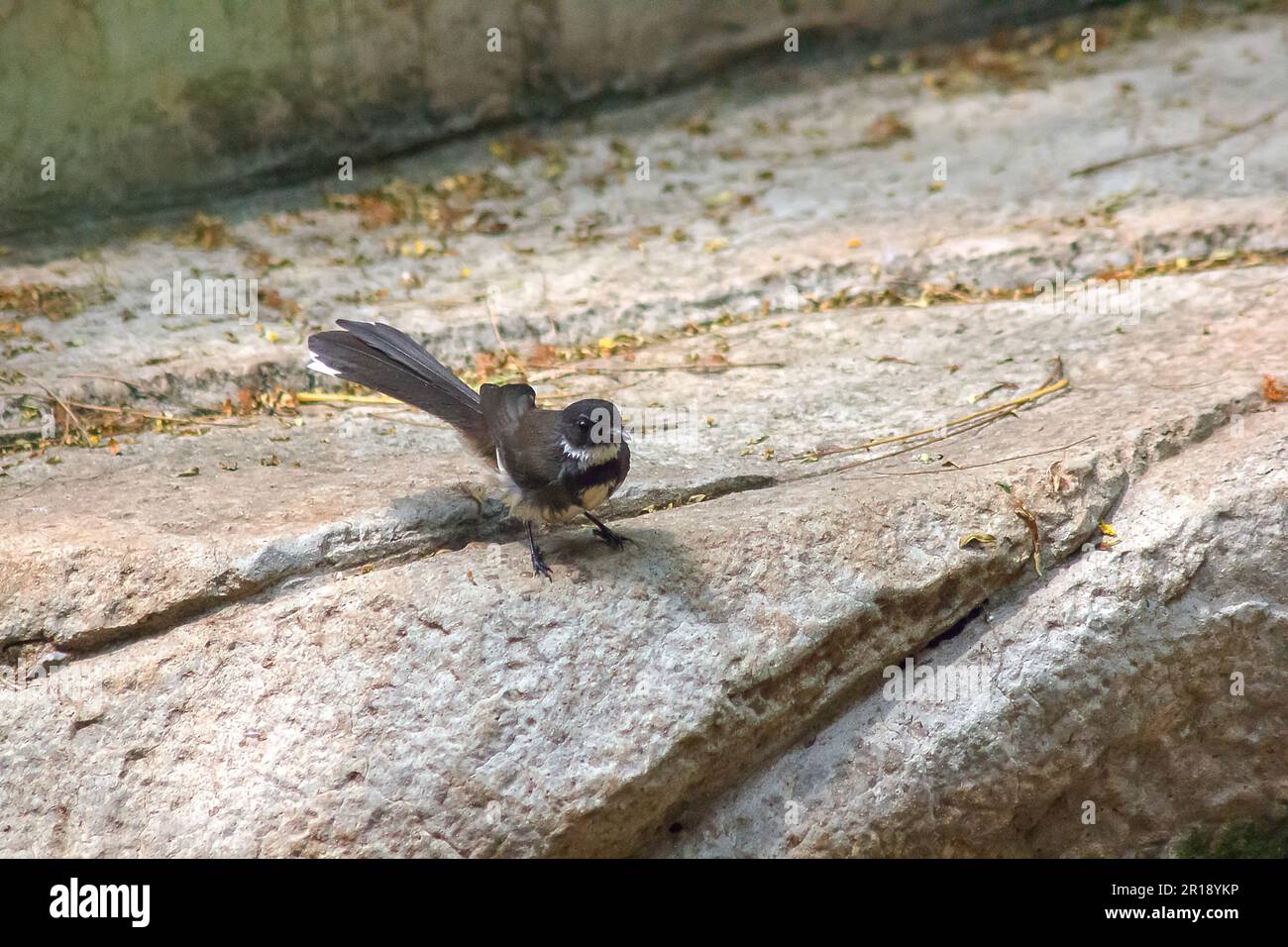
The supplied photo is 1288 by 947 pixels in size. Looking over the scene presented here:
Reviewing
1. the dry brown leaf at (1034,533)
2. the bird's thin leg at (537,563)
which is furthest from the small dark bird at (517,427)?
the dry brown leaf at (1034,533)

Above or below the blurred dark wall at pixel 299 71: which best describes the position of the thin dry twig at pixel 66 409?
below

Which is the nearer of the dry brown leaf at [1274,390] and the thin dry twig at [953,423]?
the dry brown leaf at [1274,390]

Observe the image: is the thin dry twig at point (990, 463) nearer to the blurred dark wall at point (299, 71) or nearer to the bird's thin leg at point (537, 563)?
the bird's thin leg at point (537, 563)

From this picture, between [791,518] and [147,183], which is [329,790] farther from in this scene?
[147,183]

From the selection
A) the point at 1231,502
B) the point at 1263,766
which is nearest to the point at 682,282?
the point at 1231,502

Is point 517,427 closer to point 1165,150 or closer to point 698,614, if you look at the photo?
point 698,614

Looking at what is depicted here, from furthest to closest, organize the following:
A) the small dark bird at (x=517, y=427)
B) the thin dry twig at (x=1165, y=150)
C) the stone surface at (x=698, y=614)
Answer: the thin dry twig at (x=1165, y=150)
the small dark bird at (x=517, y=427)
the stone surface at (x=698, y=614)

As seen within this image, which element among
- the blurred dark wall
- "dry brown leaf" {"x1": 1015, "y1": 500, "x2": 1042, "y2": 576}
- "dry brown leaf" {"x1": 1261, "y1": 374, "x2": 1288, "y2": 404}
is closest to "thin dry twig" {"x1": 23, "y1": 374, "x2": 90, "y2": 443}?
the blurred dark wall

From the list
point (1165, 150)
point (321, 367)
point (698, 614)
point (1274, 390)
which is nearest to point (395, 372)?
point (321, 367)
